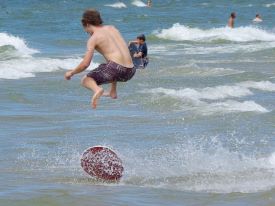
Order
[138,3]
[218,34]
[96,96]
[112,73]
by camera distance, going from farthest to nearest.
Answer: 1. [138,3]
2. [218,34]
3. [112,73]
4. [96,96]

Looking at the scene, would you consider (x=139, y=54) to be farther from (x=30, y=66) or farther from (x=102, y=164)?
(x=30, y=66)

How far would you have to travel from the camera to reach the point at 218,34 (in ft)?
131

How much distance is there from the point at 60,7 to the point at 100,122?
54.4 m

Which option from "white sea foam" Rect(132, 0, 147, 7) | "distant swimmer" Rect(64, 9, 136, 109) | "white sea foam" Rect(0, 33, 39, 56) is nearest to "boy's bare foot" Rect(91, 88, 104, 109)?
"distant swimmer" Rect(64, 9, 136, 109)

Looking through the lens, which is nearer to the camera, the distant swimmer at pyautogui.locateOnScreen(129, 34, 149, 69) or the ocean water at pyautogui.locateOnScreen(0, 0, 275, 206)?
the ocean water at pyautogui.locateOnScreen(0, 0, 275, 206)

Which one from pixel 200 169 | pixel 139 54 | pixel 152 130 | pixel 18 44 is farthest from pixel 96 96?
pixel 18 44

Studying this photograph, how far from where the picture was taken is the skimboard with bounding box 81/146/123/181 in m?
10.6

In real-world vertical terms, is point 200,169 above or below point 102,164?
below

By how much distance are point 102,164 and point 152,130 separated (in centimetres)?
399

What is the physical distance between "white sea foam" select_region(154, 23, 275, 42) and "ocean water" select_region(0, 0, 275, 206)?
707cm

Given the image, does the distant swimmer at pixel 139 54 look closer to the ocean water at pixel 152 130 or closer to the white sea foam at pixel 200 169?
the ocean water at pixel 152 130

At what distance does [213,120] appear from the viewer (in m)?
15.4

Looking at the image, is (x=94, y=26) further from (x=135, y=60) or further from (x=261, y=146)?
(x=135, y=60)

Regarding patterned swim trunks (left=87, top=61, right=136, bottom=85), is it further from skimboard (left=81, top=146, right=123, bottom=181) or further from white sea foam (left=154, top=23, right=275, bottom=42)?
white sea foam (left=154, top=23, right=275, bottom=42)
